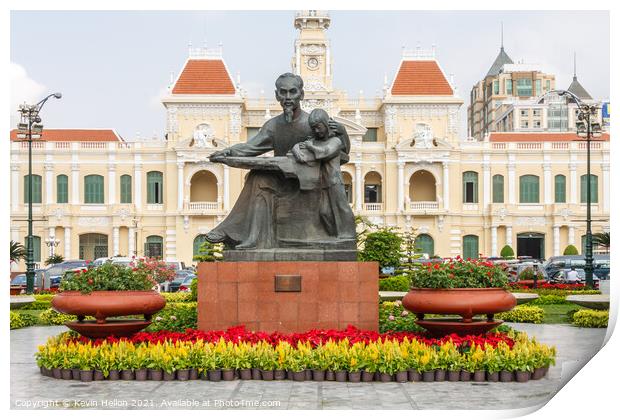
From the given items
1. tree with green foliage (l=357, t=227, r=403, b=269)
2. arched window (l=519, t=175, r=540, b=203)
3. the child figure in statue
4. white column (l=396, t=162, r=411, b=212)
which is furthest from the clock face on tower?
the child figure in statue

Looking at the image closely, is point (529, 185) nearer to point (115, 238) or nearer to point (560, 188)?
point (560, 188)

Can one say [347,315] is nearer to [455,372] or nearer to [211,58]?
[455,372]

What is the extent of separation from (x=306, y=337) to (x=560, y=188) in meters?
49.3

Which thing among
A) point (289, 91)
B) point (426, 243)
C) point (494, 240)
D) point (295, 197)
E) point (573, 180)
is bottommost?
point (426, 243)

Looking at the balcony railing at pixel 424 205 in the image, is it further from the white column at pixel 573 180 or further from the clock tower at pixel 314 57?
the clock tower at pixel 314 57

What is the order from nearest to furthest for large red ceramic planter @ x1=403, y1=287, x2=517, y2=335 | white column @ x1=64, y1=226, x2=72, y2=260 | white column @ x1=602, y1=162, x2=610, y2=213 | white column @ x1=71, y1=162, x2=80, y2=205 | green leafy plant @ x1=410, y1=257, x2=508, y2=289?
large red ceramic planter @ x1=403, y1=287, x2=517, y2=335 < green leafy plant @ x1=410, y1=257, x2=508, y2=289 < white column @ x1=64, y1=226, x2=72, y2=260 < white column @ x1=71, y1=162, x2=80, y2=205 < white column @ x1=602, y1=162, x2=610, y2=213

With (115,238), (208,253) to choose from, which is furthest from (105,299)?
(115,238)

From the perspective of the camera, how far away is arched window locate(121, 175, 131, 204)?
55.7 m

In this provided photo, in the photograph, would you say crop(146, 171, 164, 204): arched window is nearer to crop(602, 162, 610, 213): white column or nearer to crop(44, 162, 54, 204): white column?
crop(44, 162, 54, 204): white column

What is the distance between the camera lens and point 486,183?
186ft

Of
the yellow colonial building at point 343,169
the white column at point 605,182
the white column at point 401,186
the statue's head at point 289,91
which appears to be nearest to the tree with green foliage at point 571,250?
the yellow colonial building at point 343,169

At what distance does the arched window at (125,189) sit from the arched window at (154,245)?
8.88 feet

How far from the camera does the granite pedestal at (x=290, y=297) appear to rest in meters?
10.9

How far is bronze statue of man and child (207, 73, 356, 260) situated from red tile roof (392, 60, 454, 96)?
1846 inches
